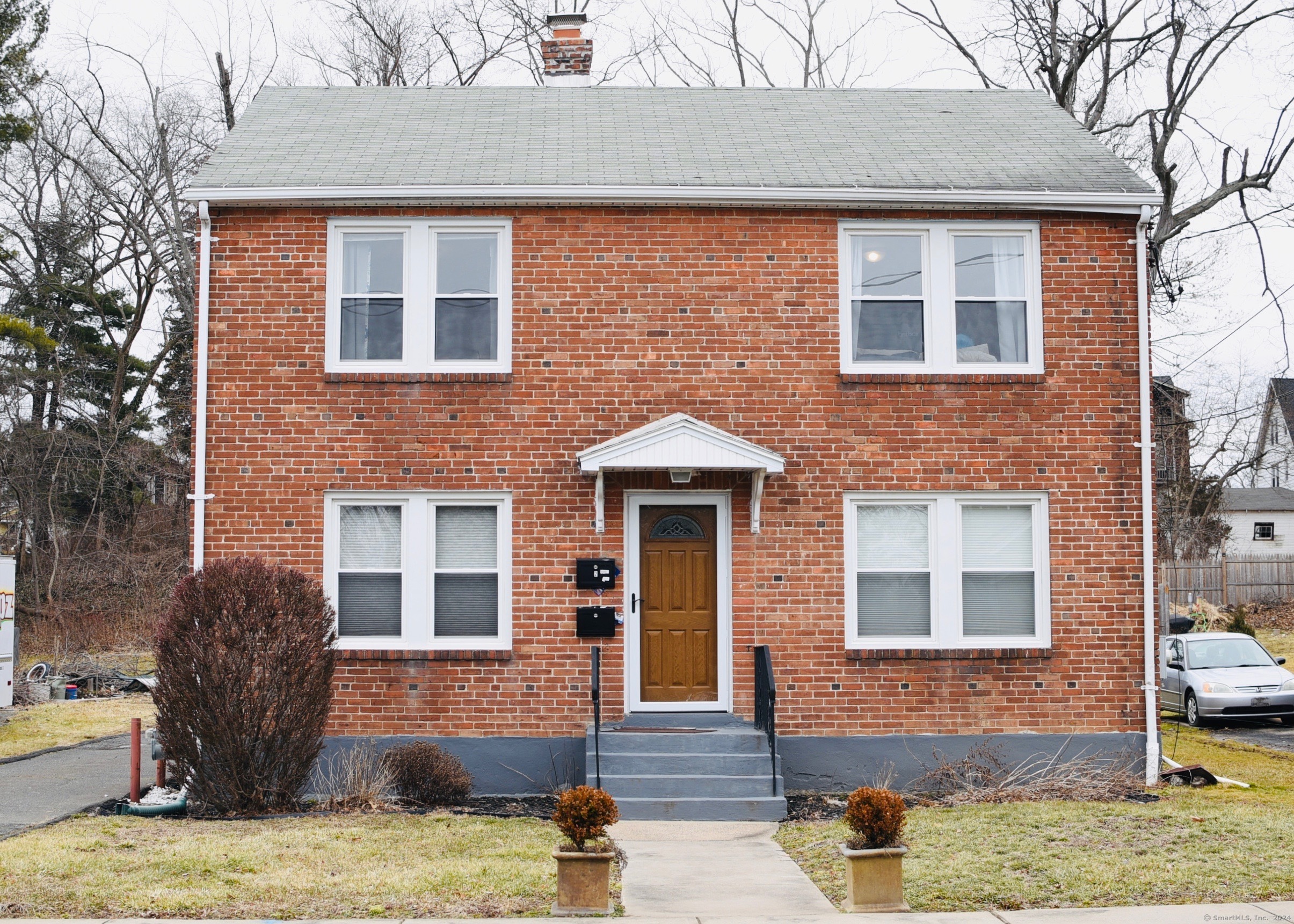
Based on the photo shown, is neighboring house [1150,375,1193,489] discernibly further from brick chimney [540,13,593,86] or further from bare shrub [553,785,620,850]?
bare shrub [553,785,620,850]

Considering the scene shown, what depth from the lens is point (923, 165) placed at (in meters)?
12.7

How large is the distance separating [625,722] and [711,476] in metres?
2.57

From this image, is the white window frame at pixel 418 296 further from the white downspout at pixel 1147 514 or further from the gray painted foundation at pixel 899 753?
the white downspout at pixel 1147 514

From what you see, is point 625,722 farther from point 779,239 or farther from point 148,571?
point 148,571

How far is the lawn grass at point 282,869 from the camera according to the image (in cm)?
729

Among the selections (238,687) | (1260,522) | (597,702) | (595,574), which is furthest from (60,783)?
(1260,522)

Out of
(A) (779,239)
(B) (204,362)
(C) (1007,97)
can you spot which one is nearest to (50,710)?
(B) (204,362)

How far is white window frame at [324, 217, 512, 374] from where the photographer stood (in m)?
12.1

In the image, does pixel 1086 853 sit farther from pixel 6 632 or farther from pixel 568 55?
pixel 6 632

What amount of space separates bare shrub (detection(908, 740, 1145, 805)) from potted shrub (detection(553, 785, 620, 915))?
4.87 m

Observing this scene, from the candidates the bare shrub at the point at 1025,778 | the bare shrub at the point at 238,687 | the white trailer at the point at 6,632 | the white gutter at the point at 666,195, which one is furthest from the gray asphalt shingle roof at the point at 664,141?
the white trailer at the point at 6,632

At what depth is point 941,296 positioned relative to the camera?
40.5 ft

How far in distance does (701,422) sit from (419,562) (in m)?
3.12

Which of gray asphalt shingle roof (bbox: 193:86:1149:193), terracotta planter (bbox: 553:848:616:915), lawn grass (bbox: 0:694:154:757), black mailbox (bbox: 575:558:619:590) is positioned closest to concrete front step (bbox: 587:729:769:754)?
black mailbox (bbox: 575:558:619:590)
